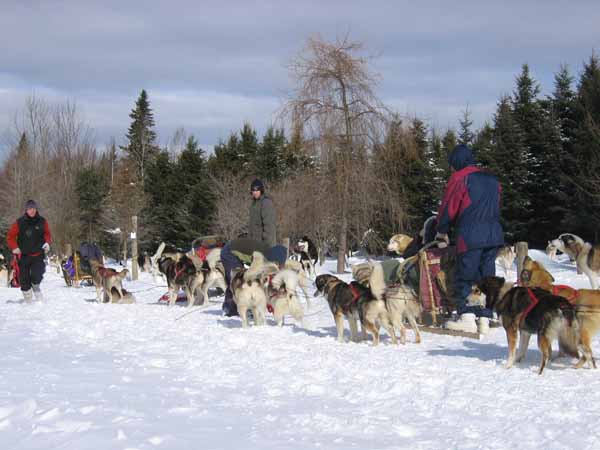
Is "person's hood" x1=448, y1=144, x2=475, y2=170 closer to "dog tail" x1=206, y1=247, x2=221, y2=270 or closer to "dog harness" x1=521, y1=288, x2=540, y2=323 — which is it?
"dog harness" x1=521, y1=288, x2=540, y2=323

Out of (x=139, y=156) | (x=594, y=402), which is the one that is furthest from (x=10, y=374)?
(x=139, y=156)

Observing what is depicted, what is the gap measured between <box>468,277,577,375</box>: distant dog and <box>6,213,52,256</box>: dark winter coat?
875 cm

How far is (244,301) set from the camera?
8.30 m

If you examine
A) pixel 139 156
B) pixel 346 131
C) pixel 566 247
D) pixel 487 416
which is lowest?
pixel 487 416

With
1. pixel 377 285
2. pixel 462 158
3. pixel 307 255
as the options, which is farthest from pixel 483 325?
pixel 307 255

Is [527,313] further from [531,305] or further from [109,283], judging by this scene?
[109,283]

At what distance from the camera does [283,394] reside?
4.67 m

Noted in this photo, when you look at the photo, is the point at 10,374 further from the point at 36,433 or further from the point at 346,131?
the point at 346,131

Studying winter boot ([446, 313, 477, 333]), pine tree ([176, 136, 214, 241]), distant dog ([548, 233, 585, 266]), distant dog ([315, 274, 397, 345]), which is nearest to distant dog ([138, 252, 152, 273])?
pine tree ([176, 136, 214, 241])

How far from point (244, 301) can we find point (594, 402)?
4.88 meters

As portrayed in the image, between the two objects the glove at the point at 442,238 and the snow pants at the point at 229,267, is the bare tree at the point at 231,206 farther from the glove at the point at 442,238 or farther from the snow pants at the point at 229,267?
the glove at the point at 442,238

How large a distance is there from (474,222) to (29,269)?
8444 millimetres

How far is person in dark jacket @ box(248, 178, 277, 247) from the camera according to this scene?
921 cm

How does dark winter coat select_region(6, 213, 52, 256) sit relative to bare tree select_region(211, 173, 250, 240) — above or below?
below
